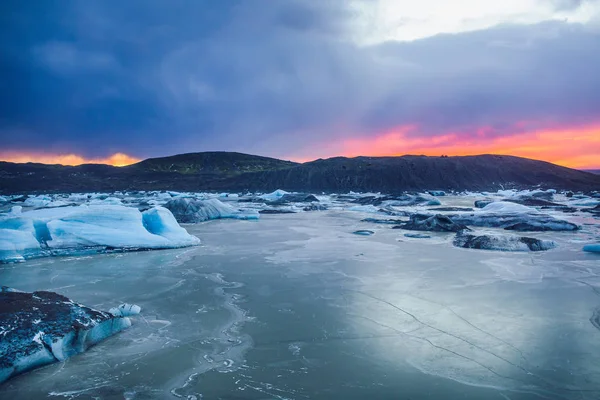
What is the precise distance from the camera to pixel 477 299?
671 cm

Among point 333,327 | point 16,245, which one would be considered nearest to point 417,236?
point 333,327

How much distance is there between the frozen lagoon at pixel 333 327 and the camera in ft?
12.9

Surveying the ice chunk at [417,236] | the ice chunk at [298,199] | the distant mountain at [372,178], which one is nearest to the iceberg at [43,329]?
the ice chunk at [417,236]

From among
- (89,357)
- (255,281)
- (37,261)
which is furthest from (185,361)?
(37,261)

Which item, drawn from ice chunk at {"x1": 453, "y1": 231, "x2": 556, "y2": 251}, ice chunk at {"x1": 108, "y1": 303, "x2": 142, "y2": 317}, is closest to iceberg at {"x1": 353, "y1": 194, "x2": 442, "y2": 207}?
ice chunk at {"x1": 453, "y1": 231, "x2": 556, "y2": 251}

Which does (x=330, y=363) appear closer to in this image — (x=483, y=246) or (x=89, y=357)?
(x=89, y=357)

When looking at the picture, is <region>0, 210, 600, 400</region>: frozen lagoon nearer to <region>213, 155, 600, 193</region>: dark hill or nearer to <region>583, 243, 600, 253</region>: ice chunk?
<region>583, 243, 600, 253</region>: ice chunk

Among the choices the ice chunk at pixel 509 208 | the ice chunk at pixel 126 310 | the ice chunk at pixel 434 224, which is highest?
the ice chunk at pixel 509 208

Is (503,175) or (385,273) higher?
(503,175)

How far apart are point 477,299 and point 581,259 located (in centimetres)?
524

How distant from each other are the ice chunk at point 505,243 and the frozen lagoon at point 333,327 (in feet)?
2.41

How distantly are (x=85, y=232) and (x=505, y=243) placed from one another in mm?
11654

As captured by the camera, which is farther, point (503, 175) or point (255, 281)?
point (503, 175)

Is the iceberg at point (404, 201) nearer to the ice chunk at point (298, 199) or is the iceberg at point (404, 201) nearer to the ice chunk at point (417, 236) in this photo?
the ice chunk at point (298, 199)
